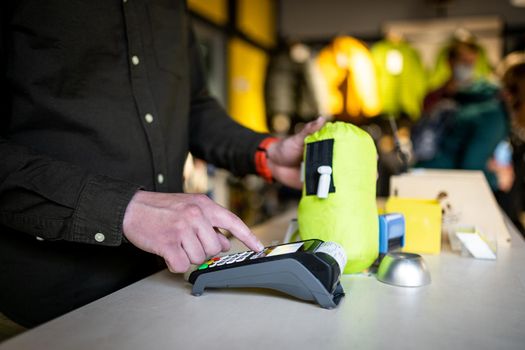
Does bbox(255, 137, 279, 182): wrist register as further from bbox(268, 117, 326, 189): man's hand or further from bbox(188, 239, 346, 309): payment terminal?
bbox(188, 239, 346, 309): payment terminal

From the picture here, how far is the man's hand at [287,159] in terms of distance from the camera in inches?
38.5

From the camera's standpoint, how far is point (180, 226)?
63 centimetres

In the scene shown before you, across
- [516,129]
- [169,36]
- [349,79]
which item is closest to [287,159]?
[169,36]

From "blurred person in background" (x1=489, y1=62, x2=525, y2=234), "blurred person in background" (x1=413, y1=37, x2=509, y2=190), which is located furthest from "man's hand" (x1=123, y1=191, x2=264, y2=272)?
"blurred person in background" (x1=489, y1=62, x2=525, y2=234)

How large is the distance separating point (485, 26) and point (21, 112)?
17.9 feet

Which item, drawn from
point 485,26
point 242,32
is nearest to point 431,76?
point 485,26

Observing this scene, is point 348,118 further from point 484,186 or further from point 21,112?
point 21,112

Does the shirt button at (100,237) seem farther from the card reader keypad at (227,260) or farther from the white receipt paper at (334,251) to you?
the white receipt paper at (334,251)

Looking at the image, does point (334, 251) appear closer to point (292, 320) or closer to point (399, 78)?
point (292, 320)

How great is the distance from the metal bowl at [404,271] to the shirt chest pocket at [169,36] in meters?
0.57

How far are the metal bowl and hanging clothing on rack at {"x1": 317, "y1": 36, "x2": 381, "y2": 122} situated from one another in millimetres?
4050

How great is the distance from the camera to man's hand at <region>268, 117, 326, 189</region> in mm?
978

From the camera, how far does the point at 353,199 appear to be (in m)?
0.77

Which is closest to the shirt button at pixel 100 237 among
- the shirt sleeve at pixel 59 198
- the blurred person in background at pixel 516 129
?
the shirt sleeve at pixel 59 198
